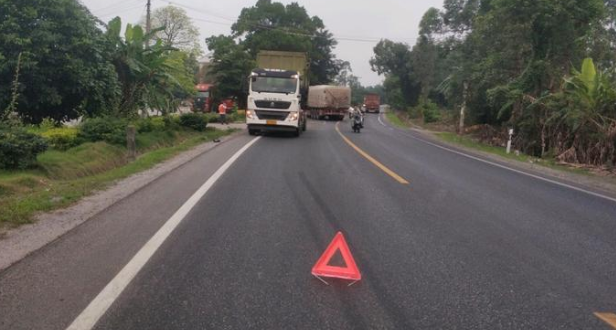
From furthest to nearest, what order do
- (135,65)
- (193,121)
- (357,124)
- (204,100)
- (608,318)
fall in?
(204,100)
(357,124)
(193,121)
(135,65)
(608,318)

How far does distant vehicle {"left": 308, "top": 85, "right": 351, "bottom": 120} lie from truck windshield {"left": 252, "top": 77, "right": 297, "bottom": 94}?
26909mm

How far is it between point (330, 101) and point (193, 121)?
27443mm

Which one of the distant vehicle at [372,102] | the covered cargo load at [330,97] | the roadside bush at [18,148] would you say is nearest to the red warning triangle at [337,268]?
the roadside bush at [18,148]

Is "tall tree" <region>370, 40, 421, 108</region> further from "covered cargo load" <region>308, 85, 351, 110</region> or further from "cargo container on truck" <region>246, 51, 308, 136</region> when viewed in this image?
"cargo container on truck" <region>246, 51, 308, 136</region>

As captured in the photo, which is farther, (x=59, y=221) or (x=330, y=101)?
(x=330, y=101)

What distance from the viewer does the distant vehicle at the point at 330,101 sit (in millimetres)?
50156

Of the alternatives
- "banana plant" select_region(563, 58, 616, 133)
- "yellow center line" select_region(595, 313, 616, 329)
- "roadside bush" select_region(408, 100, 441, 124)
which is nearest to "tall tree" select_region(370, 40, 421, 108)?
"roadside bush" select_region(408, 100, 441, 124)

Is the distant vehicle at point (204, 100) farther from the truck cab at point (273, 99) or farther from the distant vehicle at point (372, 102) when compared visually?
the distant vehicle at point (372, 102)

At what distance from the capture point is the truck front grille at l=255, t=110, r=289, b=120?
22.6 metres

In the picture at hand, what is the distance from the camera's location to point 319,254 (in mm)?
5602

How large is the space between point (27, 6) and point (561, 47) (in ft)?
68.4

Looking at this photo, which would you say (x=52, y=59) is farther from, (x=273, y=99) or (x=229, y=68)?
(x=229, y=68)

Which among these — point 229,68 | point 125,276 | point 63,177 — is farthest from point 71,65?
point 229,68

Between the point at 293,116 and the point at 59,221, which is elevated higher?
the point at 293,116
